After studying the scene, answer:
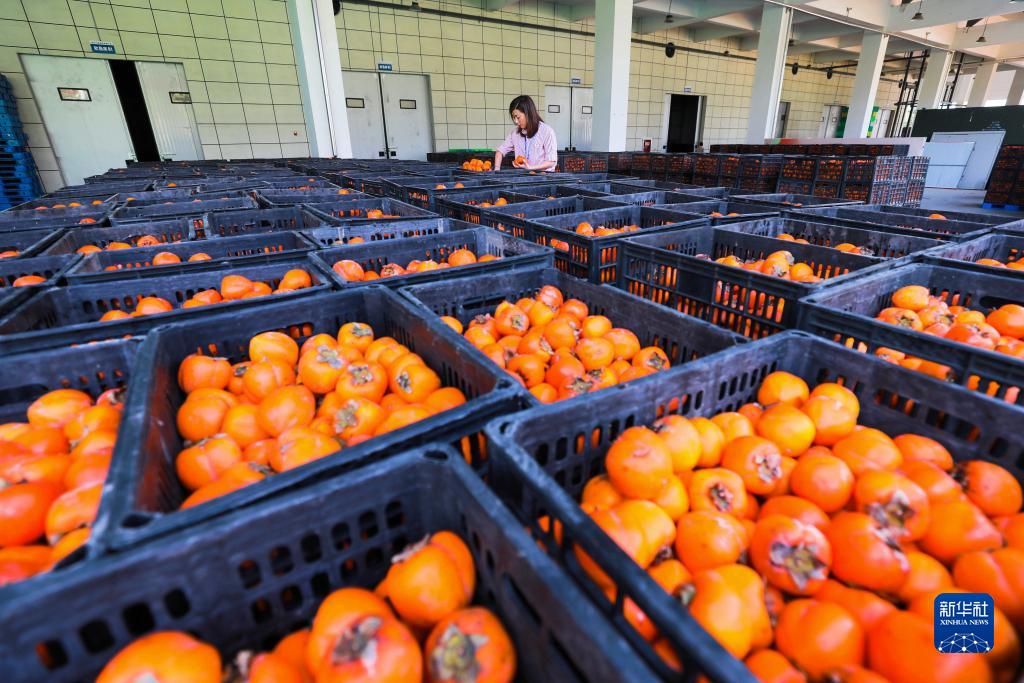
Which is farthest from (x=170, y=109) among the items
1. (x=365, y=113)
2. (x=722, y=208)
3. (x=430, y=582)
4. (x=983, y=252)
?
(x=983, y=252)

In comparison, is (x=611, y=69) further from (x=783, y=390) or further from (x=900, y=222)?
(x=783, y=390)

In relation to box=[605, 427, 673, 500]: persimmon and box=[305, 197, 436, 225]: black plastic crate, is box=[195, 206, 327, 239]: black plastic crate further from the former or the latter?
box=[605, 427, 673, 500]: persimmon

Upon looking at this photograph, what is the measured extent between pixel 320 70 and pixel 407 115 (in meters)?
4.72

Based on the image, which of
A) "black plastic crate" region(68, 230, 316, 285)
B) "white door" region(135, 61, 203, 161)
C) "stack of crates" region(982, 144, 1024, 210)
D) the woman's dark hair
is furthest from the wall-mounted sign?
"stack of crates" region(982, 144, 1024, 210)

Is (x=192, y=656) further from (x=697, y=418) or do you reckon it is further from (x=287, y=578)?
(x=697, y=418)

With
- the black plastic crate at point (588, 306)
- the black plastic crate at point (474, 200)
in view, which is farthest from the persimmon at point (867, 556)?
the black plastic crate at point (474, 200)

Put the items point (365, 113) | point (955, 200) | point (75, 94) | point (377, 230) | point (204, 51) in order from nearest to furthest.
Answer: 1. point (377, 230)
2. point (75, 94)
3. point (204, 51)
4. point (955, 200)
5. point (365, 113)

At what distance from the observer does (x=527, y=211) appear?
405 centimetres

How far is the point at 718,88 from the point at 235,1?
58.3 ft

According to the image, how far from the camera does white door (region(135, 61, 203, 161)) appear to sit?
412 inches

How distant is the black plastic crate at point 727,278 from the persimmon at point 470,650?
5.21ft

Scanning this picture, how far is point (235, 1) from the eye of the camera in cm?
1070

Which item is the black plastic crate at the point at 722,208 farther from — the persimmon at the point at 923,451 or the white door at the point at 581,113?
the white door at the point at 581,113

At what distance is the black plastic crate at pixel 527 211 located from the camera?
334cm
